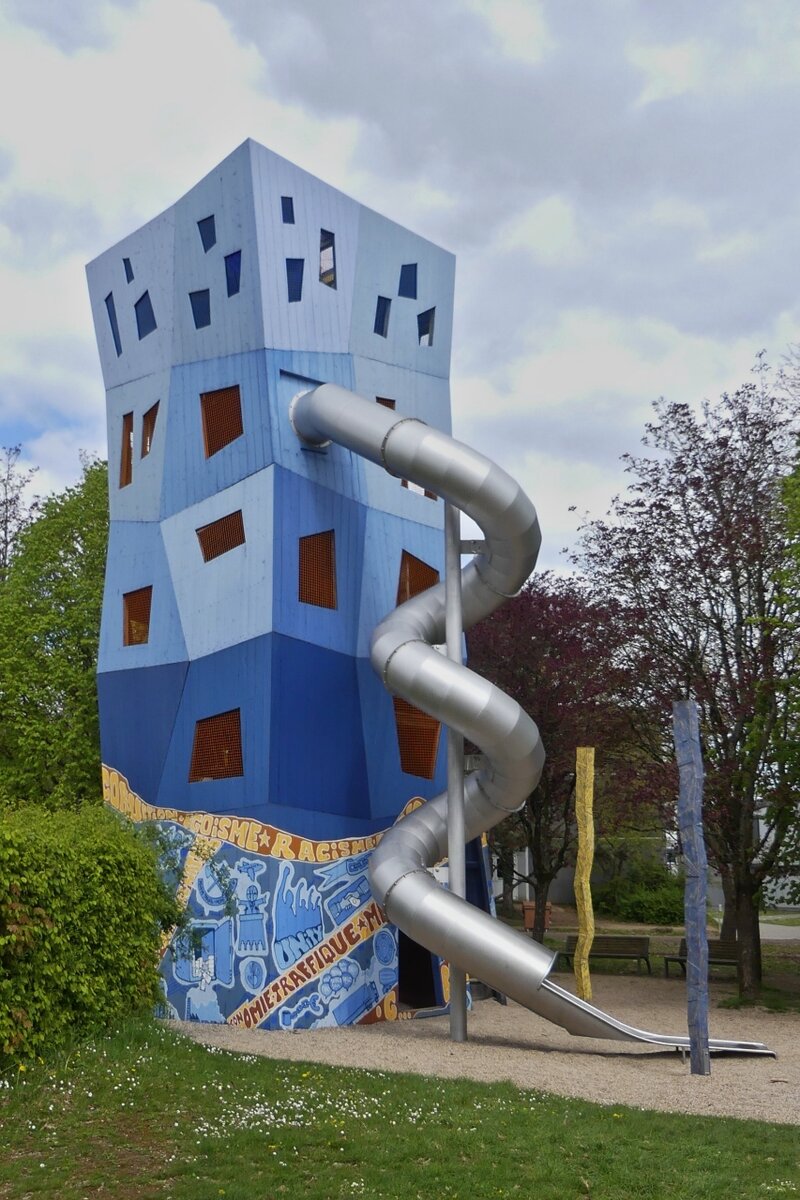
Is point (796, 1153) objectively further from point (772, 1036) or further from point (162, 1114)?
point (772, 1036)

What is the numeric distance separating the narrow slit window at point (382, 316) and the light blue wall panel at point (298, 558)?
11.0ft

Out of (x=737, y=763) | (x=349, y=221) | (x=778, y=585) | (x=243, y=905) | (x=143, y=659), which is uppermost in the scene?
(x=349, y=221)

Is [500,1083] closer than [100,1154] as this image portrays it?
No

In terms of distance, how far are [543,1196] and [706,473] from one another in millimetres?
17515

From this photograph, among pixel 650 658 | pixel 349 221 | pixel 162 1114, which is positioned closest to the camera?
pixel 162 1114

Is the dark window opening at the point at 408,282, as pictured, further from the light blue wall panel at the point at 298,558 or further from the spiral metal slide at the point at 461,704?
the light blue wall panel at the point at 298,558

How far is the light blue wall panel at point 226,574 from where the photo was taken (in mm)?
18719

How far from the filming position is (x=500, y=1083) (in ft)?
Answer: 41.1

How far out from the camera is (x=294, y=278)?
2005 cm

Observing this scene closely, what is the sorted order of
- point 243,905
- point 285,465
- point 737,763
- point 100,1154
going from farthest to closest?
point 737,763, point 285,465, point 243,905, point 100,1154

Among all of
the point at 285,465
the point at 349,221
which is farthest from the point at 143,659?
the point at 349,221

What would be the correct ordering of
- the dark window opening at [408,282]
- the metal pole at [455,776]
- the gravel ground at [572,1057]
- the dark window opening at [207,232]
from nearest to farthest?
the gravel ground at [572,1057]
the metal pole at [455,776]
the dark window opening at [207,232]
the dark window opening at [408,282]

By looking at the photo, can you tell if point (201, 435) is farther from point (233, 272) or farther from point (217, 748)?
point (217, 748)

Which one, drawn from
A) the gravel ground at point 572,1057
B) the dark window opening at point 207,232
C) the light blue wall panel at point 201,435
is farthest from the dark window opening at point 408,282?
the gravel ground at point 572,1057
